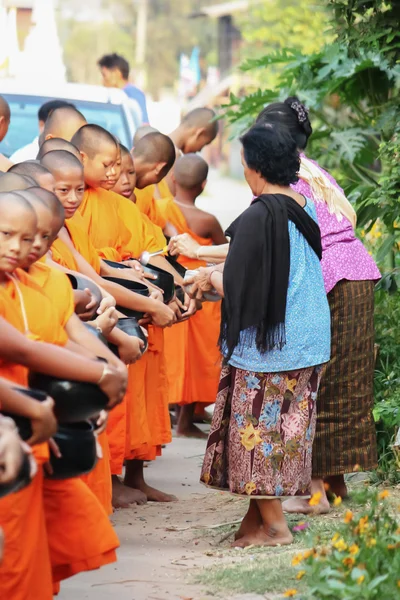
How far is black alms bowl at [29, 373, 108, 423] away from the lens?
371 cm

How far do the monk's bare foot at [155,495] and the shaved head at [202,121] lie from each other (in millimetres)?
3787

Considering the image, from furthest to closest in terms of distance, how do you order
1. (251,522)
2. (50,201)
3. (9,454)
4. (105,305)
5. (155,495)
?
(155,495) → (251,522) → (105,305) → (50,201) → (9,454)

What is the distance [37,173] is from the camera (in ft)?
15.8

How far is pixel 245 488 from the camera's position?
524cm

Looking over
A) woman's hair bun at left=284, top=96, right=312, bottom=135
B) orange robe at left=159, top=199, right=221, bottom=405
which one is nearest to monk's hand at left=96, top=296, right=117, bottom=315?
woman's hair bun at left=284, top=96, right=312, bottom=135

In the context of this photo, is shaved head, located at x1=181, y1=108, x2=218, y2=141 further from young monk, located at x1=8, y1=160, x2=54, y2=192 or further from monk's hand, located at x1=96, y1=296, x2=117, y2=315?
monk's hand, located at x1=96, y1=296, x2=117, y2=315

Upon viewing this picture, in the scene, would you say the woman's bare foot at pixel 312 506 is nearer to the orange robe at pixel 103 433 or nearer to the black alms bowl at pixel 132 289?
the orange robe at pixel 103 433

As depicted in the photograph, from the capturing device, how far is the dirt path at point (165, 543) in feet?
15.2

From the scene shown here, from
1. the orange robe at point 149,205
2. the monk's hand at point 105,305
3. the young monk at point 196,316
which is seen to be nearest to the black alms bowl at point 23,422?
the monk's hand at point 105,305

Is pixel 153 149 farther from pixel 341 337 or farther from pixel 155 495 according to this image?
pixel 155 495

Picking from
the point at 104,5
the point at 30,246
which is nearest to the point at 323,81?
the point at 30,246

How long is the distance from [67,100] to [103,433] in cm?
480

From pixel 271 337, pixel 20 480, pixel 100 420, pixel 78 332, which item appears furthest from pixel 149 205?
pixel 20 480

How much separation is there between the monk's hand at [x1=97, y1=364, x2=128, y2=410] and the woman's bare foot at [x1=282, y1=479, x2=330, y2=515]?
7.35 ft
